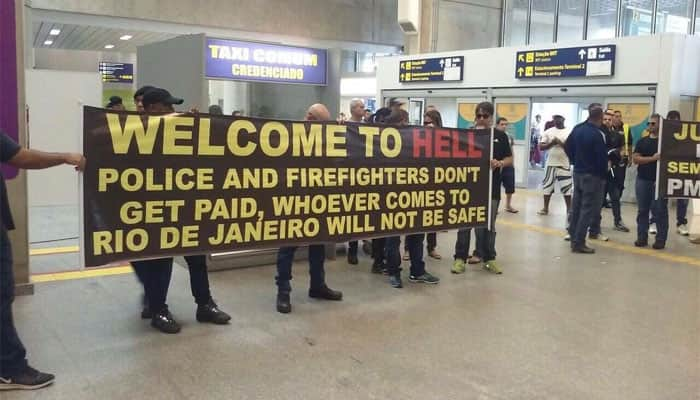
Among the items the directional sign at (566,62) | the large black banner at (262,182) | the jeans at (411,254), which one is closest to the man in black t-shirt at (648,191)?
the large black banner at (262,182)

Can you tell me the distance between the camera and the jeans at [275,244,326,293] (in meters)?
5.14

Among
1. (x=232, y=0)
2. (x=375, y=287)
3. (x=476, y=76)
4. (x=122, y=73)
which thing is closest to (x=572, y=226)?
(x=375, y=287)

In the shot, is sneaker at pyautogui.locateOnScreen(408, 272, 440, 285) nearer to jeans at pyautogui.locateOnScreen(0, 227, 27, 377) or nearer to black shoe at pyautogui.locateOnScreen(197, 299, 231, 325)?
black shoe at pyautogui.locateOnScreen(197, 299, 231, 325)

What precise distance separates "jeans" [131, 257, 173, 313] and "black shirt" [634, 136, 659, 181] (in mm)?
6253

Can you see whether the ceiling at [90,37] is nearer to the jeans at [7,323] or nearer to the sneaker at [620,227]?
the sneaker at [620,227]

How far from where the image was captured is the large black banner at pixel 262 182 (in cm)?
422

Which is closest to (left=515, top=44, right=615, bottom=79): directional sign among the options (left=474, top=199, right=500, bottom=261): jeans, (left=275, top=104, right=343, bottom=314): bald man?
(left=474, top=199, right=500, bottom=261): jeans

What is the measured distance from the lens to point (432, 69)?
16.3 meters

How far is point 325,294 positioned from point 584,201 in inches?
149

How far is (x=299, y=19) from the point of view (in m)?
20.3

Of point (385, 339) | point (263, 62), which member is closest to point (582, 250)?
point (385, 339)

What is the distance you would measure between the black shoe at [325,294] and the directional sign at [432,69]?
1111 centimetres

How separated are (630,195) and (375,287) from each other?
866 cm

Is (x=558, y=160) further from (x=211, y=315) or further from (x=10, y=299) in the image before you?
(x=10, y=299)
